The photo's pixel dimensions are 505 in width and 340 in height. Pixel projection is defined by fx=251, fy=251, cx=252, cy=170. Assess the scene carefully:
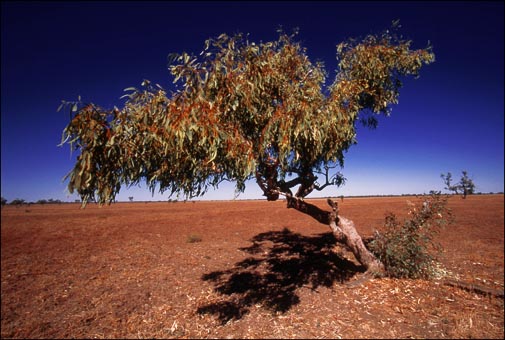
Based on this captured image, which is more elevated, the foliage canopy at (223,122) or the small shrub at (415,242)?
the foliage canopy at (223,122)

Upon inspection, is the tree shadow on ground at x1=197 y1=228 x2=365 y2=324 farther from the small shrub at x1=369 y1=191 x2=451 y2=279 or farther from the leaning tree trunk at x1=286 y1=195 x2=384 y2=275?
the small shrub at x1=369 y1=191 x2=451 y2=279

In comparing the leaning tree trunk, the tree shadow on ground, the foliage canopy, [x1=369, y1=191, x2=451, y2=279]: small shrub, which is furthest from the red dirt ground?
the foliage canopy

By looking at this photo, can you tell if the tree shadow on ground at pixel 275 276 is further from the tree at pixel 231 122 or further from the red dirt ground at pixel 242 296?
the tree at pixel 231 122

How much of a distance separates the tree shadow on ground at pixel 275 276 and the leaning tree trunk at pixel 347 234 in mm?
831

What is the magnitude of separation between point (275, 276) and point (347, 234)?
9.07 feet

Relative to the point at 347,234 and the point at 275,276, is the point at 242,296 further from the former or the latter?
the point at 347,234

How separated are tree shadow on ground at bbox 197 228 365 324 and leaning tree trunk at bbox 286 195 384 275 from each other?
83 cm

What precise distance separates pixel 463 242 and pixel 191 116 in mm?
14267

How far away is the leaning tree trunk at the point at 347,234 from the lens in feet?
24.7

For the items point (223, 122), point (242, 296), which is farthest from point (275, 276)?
point (223, 122)

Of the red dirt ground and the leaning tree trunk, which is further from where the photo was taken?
the leaning tree trunk

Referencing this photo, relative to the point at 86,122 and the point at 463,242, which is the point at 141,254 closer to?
the point at 86,122

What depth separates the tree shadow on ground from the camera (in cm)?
648

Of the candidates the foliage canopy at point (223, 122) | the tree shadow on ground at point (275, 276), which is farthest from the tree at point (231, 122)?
the tree shadow on ground at point (275, 276)
